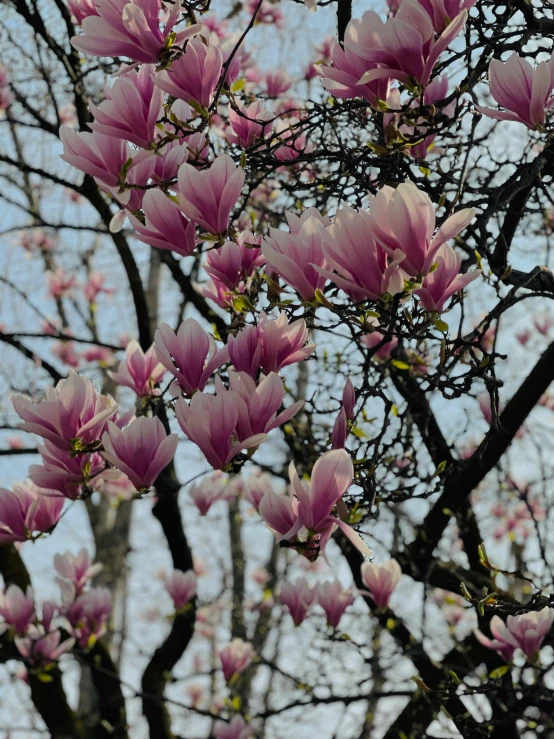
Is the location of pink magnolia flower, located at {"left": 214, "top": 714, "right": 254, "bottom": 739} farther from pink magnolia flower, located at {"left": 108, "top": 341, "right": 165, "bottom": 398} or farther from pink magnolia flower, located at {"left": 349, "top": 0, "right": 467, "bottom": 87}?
pink magnolia flower, located at {"left": 349, "top": 0, "right": 467, "bottom": 87}

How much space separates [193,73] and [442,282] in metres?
0.62

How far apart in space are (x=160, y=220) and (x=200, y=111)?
23 cm

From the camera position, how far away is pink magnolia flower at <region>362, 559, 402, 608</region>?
7.63 ft

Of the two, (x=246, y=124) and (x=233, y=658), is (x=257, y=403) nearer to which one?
(x=246, y=124)

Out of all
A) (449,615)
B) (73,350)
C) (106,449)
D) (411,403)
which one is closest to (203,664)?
(449,615)

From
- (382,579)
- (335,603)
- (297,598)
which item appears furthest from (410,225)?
(297,598)

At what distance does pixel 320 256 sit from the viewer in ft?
4.15

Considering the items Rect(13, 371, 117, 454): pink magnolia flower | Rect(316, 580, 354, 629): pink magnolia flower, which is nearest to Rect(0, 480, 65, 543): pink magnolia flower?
Rect(13, 371, 117, 454): pink magnolia flower

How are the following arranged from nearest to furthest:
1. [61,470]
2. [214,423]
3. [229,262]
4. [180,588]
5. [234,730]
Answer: [214,423] < [61,470] < [229,262] < [234,730] < [180,588]

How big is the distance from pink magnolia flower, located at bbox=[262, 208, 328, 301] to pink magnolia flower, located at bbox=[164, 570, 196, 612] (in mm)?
2488

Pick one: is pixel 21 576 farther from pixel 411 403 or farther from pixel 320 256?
pixel 320 256

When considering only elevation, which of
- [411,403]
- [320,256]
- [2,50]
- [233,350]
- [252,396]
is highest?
[2,50]

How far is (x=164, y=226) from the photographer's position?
1.35 metres

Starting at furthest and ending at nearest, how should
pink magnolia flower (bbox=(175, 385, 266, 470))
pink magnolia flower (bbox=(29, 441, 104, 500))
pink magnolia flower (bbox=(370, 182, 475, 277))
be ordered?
pink magnolia flower (bbox=(29, 441, 104, 500)) → pink magnolia flower (bbox=(175, 385, 266, 470)) → pink magnolia flower (bbox=(370, 182, 475, 277))
